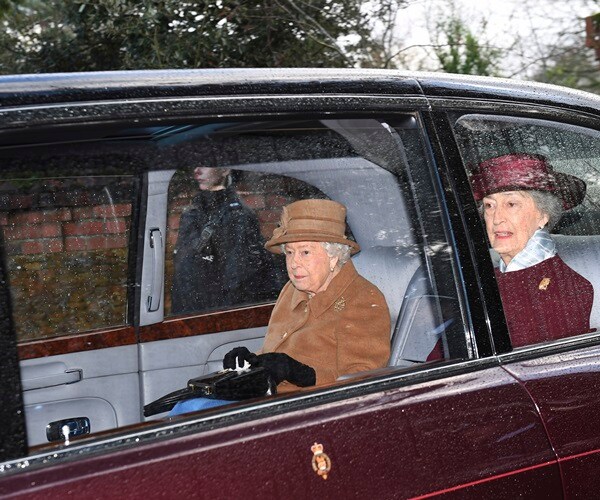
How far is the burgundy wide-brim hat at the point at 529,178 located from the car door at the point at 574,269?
2cm

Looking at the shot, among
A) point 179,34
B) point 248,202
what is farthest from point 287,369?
point 179,34

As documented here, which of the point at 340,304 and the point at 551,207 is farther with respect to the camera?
the point at 340,304

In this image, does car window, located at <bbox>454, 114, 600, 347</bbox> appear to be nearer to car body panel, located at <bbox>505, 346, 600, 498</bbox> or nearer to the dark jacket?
car body panel, located at <bbox>505, 346, 600, 498</bbox>

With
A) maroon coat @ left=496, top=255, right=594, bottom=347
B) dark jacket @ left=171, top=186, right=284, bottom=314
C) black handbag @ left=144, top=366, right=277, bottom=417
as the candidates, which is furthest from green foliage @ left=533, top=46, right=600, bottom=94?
black handbag @ left=144, top=366, right=277, bottom=417

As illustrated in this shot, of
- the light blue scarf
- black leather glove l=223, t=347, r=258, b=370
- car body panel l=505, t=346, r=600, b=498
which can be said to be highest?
the light blue scarf

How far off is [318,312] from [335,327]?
172 millimetres

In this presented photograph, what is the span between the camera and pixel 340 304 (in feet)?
9.58

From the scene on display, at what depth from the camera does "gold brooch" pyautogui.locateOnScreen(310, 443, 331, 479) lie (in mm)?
1839

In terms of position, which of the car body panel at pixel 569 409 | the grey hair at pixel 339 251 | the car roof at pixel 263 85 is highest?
the car roof at pixel 263 85

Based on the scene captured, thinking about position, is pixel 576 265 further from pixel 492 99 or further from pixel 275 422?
pixel 275 422

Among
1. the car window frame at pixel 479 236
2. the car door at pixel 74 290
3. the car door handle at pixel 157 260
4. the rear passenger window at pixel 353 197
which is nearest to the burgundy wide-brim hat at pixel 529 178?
the car window frame at pixel 479 236

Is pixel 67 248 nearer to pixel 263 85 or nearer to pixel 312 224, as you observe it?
pixel 312 224

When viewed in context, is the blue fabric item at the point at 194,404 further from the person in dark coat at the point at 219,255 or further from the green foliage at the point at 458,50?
the green foliage at the point at 458,50

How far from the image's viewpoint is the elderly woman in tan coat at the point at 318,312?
2.50m
